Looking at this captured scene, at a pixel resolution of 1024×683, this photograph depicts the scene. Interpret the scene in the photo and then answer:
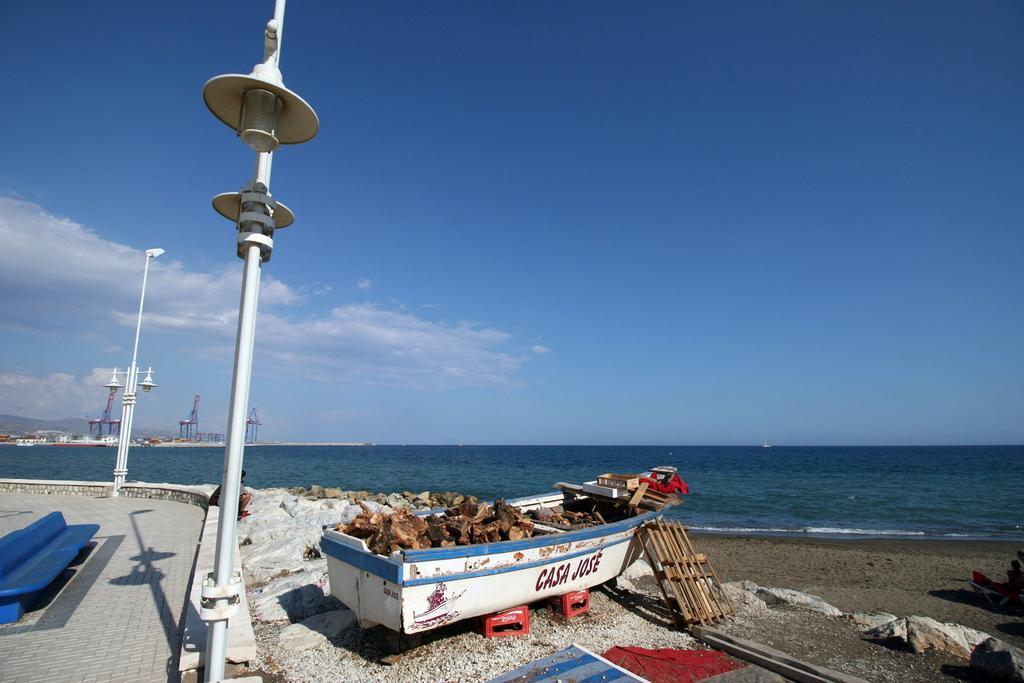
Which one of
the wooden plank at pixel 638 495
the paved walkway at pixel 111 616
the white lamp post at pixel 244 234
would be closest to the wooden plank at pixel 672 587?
the wooden plank at pixel 638 495

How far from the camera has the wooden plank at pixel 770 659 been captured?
239 inches

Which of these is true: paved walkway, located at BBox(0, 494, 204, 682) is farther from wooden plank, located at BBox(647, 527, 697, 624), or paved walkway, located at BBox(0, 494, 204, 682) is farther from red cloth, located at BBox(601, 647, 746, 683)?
wooden plank, located at BBox(647, 527, 697, 624)

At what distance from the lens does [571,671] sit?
12.7ft


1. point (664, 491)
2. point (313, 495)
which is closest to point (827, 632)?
point (664, 491)

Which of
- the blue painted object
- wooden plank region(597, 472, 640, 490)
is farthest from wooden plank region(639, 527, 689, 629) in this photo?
the blue painted object

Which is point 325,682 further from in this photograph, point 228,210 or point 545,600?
point 228,210

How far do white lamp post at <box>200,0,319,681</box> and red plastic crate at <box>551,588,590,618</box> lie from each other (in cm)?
481

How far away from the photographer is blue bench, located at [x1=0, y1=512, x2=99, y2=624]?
232 inches

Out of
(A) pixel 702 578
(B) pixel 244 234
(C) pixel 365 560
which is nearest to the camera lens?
(B) pixel 244 234

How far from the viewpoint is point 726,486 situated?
39500 mm

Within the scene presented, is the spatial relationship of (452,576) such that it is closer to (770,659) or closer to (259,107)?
(770,659)

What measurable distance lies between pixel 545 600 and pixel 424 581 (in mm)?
2625

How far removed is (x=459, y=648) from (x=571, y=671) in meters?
2.99

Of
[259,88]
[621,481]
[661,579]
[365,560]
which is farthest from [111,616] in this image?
[621,481]
